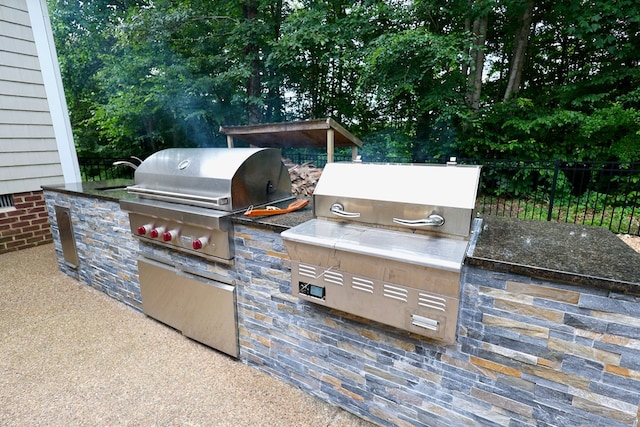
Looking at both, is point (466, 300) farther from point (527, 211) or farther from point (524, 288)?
point (527, 211)

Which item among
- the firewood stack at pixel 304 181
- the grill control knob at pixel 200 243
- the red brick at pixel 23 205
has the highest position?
the firewood stack at pixel 304 181

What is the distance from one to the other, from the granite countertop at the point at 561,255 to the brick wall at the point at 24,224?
230 inches

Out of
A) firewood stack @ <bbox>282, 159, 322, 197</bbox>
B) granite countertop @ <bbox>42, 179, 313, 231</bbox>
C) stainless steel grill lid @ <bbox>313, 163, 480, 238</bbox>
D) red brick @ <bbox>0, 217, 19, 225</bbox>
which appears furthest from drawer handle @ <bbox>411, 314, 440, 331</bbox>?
red brick @ <bbox>0, 217, 19, 225</bbox>

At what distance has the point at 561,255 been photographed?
125 cm

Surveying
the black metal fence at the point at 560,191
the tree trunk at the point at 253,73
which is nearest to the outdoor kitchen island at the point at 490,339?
the black metal fence at the point at 560,191

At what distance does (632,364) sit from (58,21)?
1250 cm

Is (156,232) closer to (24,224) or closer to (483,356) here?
(483,356)

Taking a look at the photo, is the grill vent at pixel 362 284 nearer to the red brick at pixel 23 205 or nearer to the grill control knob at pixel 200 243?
the grill control knob at pixel 200 243

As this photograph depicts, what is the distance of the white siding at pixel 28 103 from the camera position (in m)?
4.19

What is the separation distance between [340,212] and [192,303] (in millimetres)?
1381

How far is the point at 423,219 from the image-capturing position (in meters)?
1.44

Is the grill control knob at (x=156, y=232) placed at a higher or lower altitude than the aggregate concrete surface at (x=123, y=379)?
higher

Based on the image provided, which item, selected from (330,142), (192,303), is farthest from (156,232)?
(330,142)

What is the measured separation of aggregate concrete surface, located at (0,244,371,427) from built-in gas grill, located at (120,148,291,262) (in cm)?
78
